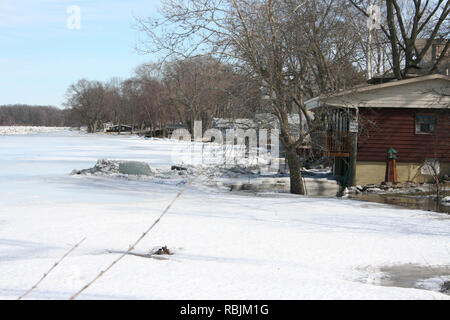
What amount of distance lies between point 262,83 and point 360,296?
1034 centimetres

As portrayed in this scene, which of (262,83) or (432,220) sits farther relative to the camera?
(262,83)

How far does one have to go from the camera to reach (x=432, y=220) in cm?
1044

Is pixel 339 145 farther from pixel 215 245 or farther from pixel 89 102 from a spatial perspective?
pixel 89 102

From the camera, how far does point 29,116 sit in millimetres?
176500

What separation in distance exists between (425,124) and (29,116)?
17592 centimetres

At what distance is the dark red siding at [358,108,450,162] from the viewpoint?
1883 cm

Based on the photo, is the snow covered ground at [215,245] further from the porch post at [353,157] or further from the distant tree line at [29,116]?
the distant tree line at [29,116]

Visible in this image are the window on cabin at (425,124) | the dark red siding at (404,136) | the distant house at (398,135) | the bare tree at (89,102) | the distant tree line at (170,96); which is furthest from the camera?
the bare tree at (89,102)

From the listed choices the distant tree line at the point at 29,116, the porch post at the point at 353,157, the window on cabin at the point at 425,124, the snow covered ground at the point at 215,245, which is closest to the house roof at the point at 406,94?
the window on cabin at the point at 425,124

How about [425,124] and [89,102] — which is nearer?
[425,124]

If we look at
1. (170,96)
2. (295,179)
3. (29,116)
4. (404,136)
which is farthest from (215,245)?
(29,116)

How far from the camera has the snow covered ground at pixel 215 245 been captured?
5004 millimetres

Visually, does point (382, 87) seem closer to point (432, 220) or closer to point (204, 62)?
point (204, 62)

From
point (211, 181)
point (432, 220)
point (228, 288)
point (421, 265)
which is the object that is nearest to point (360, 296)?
point (228, 288)
